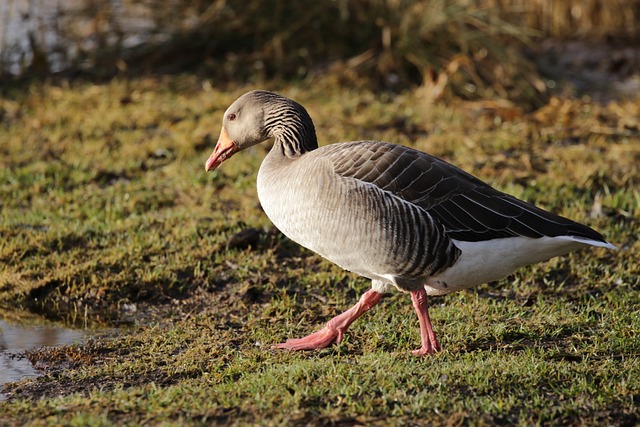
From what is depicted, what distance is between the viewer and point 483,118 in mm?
10180

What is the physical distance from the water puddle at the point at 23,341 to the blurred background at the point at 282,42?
5.84m

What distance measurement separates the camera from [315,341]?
553 cm

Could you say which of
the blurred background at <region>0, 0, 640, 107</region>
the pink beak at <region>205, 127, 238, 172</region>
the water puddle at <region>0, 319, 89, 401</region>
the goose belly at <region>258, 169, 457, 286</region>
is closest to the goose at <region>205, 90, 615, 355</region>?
the goose belly at <region>258, 169, 457, 286</region>

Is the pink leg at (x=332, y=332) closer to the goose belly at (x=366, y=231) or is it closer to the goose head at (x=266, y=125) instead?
the goose belly at (x=366, y=231)

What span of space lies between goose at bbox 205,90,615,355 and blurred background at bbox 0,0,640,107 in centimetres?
587

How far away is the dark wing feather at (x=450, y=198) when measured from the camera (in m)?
5.22

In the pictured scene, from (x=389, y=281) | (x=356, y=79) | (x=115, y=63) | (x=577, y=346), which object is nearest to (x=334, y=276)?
(x=389, y=281)

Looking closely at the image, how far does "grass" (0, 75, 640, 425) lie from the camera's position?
4504mm

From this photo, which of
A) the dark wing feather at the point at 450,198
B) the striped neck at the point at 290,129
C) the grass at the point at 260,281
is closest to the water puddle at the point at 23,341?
the grass at the point at 260,281

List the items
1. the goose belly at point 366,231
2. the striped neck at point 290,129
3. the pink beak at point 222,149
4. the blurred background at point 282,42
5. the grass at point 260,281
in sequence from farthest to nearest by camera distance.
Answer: the blurred background at point 282,42
the pink beak at point 222,149
the striped neck at point 290,129
the goose belly at point 366,231
the grass at point 260,281

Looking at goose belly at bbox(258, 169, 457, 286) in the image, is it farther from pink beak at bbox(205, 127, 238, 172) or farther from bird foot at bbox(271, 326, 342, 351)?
pink beak at bbox(205, 127, 238, 172)

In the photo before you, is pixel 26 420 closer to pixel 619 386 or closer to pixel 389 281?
pixel 389 281

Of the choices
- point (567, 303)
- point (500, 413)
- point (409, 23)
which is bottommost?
point (567, 303)

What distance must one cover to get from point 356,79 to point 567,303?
565cm
